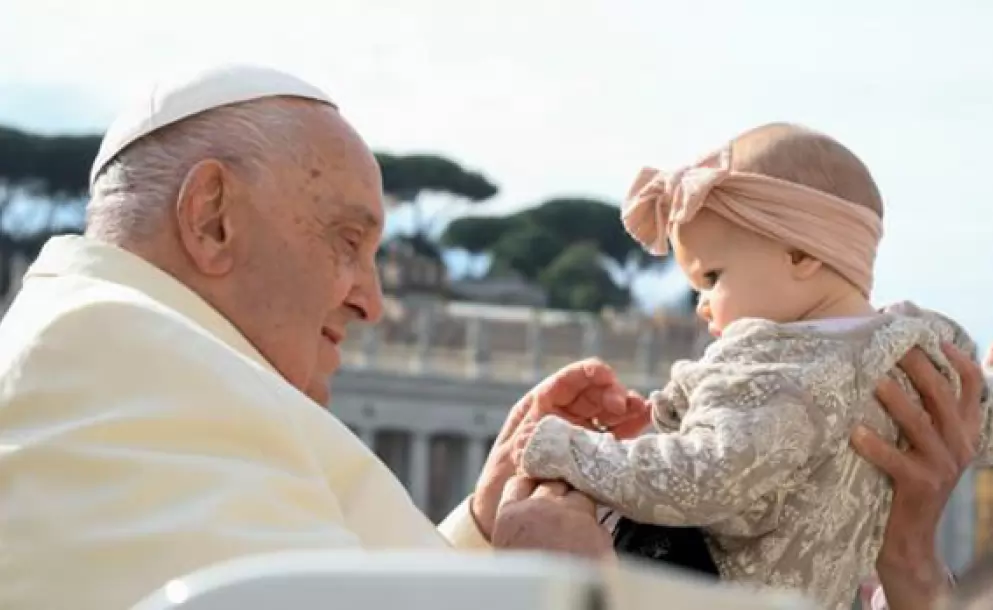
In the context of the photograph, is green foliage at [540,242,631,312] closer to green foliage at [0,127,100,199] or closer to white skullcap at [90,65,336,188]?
green foliage at [0,127,100,199]

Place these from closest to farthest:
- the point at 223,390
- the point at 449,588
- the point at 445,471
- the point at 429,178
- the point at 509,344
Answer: the point at 449,588 → the point at 223,390 → the point at 445,471 → the point at 509,344 → the point at 429,178

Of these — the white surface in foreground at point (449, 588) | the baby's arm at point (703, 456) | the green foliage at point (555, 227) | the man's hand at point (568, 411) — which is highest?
the white surface in foreground at point (449, 588)

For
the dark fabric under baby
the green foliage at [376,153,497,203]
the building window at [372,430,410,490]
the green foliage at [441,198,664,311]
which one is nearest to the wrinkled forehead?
the dark fabric under baby

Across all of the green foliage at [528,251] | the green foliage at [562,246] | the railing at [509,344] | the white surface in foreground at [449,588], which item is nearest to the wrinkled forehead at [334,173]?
the white surface in foreground at [449,588]

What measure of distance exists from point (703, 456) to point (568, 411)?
19 cm

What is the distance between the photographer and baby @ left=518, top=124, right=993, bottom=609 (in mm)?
1585

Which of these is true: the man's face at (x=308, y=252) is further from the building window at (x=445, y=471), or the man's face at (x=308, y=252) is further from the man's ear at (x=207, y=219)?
the building window at (x=445, y=471)

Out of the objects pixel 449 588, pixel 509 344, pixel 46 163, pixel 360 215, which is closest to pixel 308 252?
pixel 360 215

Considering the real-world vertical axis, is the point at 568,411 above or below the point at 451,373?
above

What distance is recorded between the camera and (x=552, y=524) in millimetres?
1553

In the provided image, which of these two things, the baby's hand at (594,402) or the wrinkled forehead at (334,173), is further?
the baby's hand at (594,402)

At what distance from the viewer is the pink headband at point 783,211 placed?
1.64 m

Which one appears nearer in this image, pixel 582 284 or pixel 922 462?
pixel 922 462

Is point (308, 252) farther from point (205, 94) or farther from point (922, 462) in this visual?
point (922, 462)
